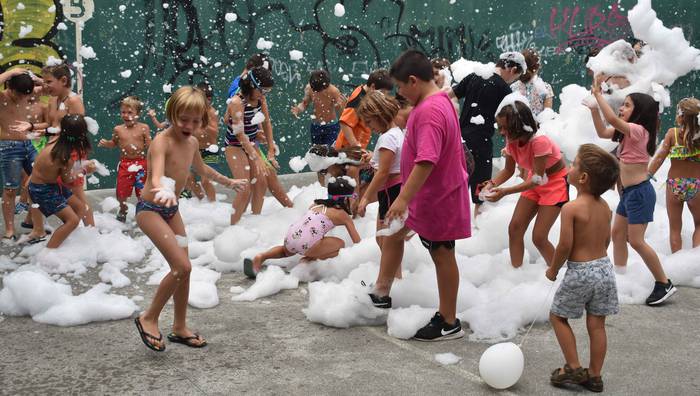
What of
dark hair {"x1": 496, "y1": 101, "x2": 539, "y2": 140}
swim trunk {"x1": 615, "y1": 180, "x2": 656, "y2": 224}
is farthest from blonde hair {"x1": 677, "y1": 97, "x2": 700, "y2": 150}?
dark hair {"x1": 496, "y1": 101, "x2": 539, "y2": 140}

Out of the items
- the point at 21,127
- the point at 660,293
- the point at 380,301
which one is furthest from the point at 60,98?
the point at 660,293

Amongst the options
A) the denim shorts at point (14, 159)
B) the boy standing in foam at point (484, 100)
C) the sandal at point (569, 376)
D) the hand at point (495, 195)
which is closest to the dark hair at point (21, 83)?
the denim shorts at point (14, 159)

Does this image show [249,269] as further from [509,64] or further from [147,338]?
[509,64]

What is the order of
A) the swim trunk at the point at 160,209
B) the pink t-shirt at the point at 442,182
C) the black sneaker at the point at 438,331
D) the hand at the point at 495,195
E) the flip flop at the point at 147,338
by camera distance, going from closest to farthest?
the flip flop at the point at 147,338
the swim trunk at the point at 160,209
the pink t-shirt at the point at 442,182
the black sneaker at the point at 438,331
the hand at the point at 495,195

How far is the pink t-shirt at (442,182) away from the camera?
4.28 metres

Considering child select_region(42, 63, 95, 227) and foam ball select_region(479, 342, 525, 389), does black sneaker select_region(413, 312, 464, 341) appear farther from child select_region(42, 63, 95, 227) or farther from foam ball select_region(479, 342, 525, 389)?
child select_region(42, 63, 95, 227)

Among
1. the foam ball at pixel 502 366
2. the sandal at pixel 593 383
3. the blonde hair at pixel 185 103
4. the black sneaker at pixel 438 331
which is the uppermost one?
the blonde hair at pixel 185 103

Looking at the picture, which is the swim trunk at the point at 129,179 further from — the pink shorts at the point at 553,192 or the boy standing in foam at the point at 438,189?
the pink shorts at the point at 553,192

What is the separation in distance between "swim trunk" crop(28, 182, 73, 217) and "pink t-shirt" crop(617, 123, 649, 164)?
4379 millimetres

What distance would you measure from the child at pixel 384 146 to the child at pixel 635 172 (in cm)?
141

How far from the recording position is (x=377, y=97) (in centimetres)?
512

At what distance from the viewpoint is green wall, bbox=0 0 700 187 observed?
Result: 29.6 ft

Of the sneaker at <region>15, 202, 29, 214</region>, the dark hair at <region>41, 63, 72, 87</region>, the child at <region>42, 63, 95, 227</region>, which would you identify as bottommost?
the sneaker at <region>15, 202, 29, 214</region>

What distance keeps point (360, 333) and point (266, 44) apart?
628 centimetres
